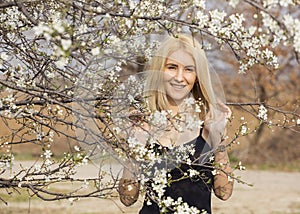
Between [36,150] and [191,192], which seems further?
[36,150]

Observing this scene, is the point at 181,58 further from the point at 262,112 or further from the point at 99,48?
the point at 99,48

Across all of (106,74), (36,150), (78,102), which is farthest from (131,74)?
(36,150)

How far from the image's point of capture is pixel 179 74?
8.89 ft

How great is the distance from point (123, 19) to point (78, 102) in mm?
401

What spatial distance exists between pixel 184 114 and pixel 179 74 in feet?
1.03

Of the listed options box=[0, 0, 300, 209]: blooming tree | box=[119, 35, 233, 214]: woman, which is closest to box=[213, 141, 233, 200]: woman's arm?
box=[119, 35, 233, 214]: woman

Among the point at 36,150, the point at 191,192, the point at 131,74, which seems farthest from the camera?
the point at 36,150

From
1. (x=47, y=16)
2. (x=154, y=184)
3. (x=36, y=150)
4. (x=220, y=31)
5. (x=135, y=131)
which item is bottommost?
(x=154, y=184)

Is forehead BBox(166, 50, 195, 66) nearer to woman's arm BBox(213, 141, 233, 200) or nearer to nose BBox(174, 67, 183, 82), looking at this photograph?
nose BBox(174, 67, 183, 82)

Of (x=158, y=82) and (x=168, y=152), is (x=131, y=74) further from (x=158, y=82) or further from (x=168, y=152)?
(x=168, y=152)

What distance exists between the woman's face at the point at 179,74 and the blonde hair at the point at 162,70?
0.06ft

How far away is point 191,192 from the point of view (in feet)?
10.0

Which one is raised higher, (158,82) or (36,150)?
(36,150)

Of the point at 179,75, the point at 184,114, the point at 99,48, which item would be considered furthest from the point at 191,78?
the point at 99,48
